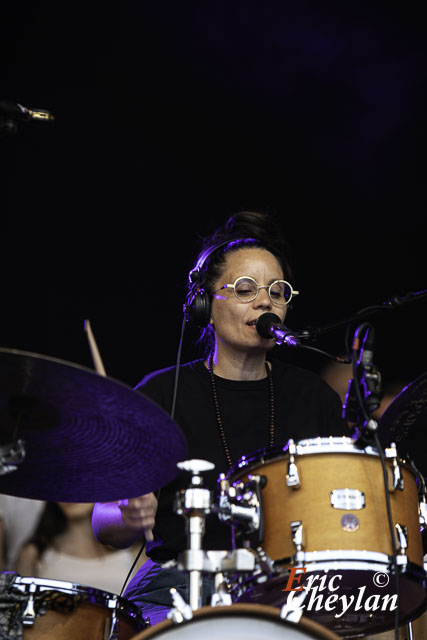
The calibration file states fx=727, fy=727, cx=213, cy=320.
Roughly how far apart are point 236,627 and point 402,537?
0.48 metres

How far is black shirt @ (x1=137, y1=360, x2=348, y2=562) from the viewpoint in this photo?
6.79 ft

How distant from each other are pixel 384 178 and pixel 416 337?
2.83 ft

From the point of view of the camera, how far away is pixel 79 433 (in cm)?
148

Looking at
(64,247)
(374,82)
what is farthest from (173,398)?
(374,82)

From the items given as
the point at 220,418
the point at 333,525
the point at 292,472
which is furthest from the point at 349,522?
the point at 220,418

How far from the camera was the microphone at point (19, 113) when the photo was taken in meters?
1.40

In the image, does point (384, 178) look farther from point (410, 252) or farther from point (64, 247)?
point (64, 247)

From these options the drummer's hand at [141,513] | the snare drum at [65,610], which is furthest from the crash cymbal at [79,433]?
the snare drum at [65,610]

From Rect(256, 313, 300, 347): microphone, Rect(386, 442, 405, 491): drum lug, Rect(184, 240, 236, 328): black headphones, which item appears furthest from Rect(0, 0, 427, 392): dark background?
Rect(386, 442, 405, 491): drum lug

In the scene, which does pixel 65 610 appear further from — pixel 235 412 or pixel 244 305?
pixel 244 305

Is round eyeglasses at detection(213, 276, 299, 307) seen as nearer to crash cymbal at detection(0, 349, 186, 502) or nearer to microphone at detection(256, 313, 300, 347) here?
microphone at detection(256, 313, 300, 347)

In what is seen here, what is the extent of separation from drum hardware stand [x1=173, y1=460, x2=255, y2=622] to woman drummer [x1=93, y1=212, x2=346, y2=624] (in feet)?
1.95

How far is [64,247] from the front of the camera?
3570 millimetres

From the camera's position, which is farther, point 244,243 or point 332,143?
point 332,143
